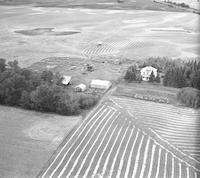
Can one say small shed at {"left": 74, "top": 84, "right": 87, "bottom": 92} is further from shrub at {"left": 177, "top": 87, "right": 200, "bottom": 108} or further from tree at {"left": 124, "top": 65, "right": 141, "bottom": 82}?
shrub at {"left": 177, "top": 87, "right": 200, "bottom": 108}

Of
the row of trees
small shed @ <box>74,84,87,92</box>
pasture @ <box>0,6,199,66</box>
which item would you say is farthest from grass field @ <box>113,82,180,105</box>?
pasture @ <box>0,6,199,66</box>

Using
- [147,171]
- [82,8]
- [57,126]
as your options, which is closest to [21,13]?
[82,8]

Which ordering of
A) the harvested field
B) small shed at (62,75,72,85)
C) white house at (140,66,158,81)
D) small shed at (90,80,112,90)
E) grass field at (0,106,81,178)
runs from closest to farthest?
grass field at (0,106,81,178) → the harvested field → small shed at (90,80,112,90) → small shed at (62,75,72,85) → white house at (140,66,158,81)

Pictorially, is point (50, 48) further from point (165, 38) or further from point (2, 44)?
point (165, 38)

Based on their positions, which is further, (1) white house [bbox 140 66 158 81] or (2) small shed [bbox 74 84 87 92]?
(1) white house [bbox 140 66 158 81]

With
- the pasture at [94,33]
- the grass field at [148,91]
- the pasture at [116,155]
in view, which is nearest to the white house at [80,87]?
the grass field at [148,91]
